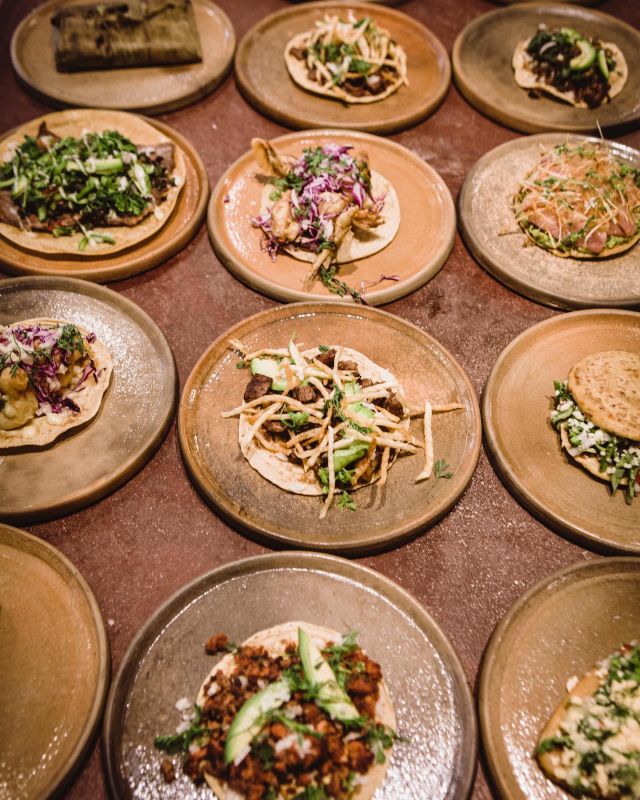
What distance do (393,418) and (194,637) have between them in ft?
4.69

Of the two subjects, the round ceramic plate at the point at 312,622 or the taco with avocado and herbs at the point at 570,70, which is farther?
the taco with avocado and herbs at the point at 570,70

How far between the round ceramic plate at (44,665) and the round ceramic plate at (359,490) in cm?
76

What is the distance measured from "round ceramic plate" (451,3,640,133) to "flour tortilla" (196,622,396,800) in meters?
4.22

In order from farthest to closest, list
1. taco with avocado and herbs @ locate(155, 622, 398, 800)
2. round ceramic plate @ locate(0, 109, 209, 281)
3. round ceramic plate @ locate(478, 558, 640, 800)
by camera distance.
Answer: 1. round ceramic plate @ locate(0, 109, 209, 281)
2. round ceramic plate @ locate(478, 558, 640, 800)
3. taco with avocado and herbs @ locate(155, 622, 398, 800)

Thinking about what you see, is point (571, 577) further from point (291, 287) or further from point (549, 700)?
point (291, 287)

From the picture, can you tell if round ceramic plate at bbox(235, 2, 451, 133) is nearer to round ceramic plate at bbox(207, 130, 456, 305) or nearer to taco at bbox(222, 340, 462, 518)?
round ceramic plate at bbox(207, 130, 456, 305)

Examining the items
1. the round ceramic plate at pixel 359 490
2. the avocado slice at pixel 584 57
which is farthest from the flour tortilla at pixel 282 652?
the avocado slice at pixel 584 57

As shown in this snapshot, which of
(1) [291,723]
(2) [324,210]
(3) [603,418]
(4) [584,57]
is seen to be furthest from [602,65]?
(1) [291,723]

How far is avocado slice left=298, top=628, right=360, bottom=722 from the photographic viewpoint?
2.17 m

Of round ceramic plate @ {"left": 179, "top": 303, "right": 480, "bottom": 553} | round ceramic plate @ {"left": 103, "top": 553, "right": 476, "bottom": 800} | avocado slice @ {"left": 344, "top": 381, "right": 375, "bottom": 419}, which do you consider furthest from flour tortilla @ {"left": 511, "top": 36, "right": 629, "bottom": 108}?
round ceramic plate @ {"left": 103, "top": 553, "right": 476, "bottom": 800}

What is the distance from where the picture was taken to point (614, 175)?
3.85m

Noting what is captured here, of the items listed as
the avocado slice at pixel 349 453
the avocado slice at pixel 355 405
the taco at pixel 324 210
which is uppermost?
the taco at pixel 324 210

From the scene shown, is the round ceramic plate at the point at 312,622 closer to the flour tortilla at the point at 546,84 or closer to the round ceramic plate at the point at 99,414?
the round ceramic plate at the point at 99,414

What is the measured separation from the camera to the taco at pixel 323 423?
277cm
